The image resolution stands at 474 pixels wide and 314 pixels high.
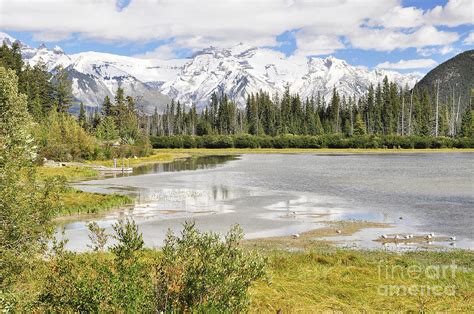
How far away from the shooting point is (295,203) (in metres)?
43.0

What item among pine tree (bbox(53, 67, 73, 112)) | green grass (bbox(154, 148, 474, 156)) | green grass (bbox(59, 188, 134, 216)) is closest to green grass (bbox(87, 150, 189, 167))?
green grass (bbox(154, 148, 474, 156))

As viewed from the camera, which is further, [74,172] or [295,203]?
[74,172]

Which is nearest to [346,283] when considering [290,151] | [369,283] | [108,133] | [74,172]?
[369,283]

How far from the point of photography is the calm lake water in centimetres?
3086

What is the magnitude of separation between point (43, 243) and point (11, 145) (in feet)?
7.08

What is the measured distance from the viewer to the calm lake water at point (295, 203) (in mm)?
30859

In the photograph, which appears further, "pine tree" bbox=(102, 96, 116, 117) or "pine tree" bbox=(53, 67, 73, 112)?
"pine tree" bbox=(102, 96, 116, 117)

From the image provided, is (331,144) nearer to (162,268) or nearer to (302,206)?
(302,206)

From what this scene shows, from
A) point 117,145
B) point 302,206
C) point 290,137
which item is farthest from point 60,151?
point 290,137

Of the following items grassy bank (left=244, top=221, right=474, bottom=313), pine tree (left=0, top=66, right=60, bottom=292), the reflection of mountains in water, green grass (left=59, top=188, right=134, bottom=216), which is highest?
pine tree (left=0, top=66, right=60, bottom=292)

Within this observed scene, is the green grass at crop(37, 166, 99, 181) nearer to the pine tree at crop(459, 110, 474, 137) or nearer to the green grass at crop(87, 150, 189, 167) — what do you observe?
the green grass at crop(87, 150, 189, 167)

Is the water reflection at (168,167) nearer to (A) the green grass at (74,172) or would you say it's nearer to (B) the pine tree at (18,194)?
(A) the green grass at (74,172)

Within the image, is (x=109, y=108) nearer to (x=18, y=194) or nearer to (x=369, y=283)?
(x=369, y=283)

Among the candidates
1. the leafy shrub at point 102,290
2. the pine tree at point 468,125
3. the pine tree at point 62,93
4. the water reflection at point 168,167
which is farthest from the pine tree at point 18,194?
the pine tree at point 468,125
